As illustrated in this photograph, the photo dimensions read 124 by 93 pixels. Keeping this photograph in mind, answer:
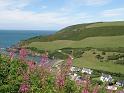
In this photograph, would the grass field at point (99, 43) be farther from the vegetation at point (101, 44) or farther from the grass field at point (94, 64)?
the grass field at point (94, 64)

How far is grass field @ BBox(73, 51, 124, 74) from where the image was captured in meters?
128

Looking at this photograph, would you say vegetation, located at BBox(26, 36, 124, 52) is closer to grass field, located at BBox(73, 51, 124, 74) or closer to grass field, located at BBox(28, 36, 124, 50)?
grass field, located at BBox(28, 36, 124, 50)

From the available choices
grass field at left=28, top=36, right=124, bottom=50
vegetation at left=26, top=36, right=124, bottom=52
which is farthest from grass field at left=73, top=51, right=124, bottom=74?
grass field at left=28, top=36, right=124, bottom=50

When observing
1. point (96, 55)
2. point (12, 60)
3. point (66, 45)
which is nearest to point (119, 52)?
point (96, 55)

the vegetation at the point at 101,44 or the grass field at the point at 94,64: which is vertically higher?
the vegetation at the point at 101,44

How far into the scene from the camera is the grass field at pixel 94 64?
421 feet

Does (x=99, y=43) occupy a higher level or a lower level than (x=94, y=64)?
higher

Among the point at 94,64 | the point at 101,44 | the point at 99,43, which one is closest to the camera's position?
the point at 94,64

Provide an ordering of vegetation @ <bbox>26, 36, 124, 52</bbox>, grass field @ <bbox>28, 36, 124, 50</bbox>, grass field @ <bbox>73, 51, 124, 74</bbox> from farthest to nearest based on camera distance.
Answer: grass field @ <bbox>28, 36, 124, 50</bbox>
vegetation @ <bbox>26, 36, 124, 52</bbox>
grass field @ <bbox>73, 51, 124, 74</bbox>

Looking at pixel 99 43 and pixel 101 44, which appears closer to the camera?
pixel 101 44

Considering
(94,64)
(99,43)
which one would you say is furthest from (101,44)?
(94,64)

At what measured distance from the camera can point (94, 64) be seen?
141 metres

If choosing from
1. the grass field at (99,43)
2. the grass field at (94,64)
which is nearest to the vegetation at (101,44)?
the grass field at (99,43)

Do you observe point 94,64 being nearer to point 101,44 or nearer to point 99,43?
point 101,44
